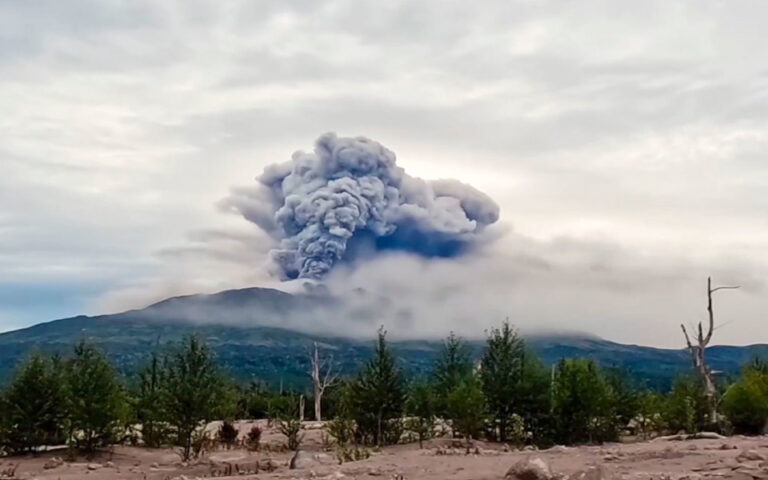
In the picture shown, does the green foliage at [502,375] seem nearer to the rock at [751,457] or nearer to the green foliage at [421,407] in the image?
the green foliage at [421,407]

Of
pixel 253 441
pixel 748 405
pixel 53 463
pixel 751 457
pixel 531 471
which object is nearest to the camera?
pixel 531 471

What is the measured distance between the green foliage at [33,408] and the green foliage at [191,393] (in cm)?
484

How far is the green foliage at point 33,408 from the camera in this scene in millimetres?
34344

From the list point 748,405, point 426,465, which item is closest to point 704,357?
point 748,405

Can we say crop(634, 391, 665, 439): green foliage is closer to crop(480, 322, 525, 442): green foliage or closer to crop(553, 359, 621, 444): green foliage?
crop(553, 359, 621, 444): green foliage

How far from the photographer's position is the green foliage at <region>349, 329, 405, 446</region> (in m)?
38.6

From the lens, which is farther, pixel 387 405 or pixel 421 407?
pixel 421 407

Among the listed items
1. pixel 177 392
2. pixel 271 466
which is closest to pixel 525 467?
pixel 271 466

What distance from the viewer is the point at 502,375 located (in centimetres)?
3947

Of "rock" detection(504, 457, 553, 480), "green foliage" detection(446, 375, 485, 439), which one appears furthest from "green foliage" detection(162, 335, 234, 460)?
"rock" detection(504, 457, 553, 480)

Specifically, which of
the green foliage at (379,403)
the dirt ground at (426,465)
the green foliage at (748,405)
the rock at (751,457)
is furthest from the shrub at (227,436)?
the rock at (751,457)

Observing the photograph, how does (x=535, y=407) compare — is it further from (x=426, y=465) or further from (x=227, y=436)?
(x=426, y=465)

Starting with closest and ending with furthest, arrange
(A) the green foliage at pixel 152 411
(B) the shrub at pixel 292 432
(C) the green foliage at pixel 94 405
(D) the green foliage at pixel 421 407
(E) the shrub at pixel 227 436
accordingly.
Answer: (C) the green foliage at pixel 94 405, (A) the green foliage at pixel 152 411, (B) the shrub at pixel 292 432, (E) the shrub at pixel 227 436, (D) the green foliage at pixel 421 407

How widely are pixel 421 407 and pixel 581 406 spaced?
8024 mm
